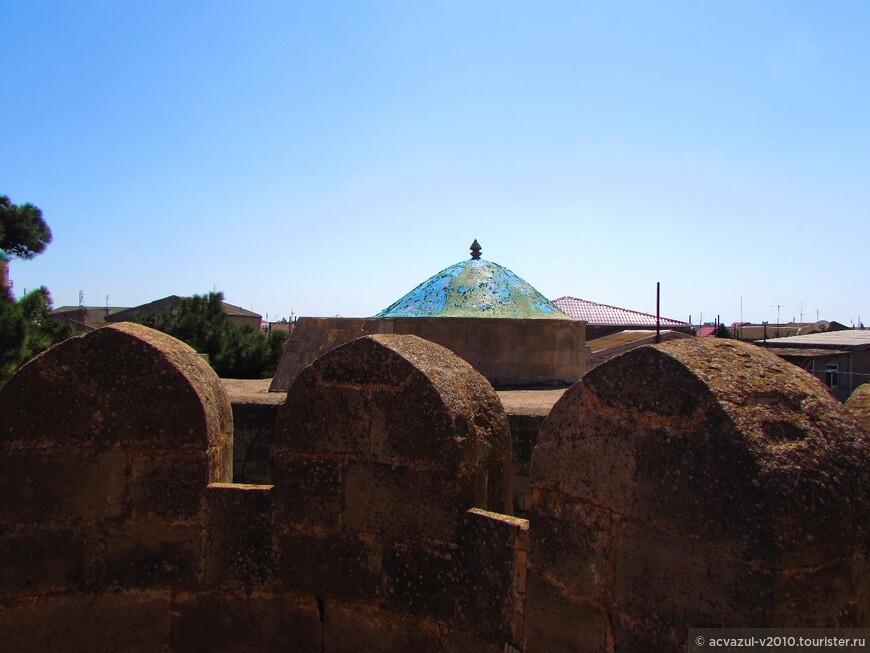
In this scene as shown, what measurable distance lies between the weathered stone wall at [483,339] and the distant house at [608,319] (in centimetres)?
2307

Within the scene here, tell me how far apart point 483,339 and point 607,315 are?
27895 mm

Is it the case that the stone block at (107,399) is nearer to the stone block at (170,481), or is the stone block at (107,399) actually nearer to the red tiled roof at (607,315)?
the stone block at (170,481)

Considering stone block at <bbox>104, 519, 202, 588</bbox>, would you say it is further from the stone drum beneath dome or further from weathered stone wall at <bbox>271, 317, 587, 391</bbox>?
weathered stone wall at <bbox>271, 317, 587, 391</bbox>

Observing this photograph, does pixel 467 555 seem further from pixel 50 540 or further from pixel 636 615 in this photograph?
pixel 50 540

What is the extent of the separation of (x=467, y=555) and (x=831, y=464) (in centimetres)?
146

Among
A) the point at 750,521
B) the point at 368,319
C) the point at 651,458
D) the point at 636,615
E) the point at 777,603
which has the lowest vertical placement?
the point at 636,615

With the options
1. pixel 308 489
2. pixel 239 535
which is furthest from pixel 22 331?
pixel 308 489

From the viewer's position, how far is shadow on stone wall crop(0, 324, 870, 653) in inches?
83.0

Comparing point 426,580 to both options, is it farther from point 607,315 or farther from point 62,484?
point 607,315


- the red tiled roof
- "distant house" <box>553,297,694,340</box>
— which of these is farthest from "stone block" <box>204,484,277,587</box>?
the red tiled roof

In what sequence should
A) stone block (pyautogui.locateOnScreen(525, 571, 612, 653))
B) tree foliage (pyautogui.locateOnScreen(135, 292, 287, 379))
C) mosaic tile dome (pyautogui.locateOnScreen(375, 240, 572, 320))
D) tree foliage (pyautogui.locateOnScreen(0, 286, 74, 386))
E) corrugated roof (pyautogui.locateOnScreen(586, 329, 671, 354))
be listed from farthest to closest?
corrugated roof (pyautogui.locateOnScreen(586, 329, 671, 354)) → tree foliage (pyautogui.locateOnScreen(135, 292, 287, 379)) → tree foliage (pyautogui.locateOnScreen(0, 286, 74, 386)) → mosaic tile dome (pyautogui.locateOnScreen(375, 240, 572, 320)) → stone block (pyautogui.locateOnScreen(525, 571, 612, 653))

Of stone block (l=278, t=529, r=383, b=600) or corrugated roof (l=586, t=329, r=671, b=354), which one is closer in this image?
stone block (l=278, t=529, r=383, b=600)

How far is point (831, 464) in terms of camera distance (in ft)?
6.65

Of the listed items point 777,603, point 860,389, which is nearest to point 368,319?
point 860,389
